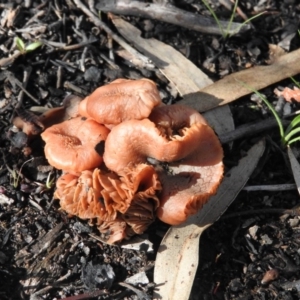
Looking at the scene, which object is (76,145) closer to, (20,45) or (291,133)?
(20,45)

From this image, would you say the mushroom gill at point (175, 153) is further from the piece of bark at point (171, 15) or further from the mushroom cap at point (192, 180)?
the piece of bark at point (171, 15)

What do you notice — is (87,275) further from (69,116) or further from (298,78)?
(298,78)

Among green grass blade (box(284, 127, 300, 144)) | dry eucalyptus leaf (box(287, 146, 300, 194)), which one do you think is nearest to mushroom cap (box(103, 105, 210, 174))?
green grass blade (box(284, 127, 300, 144))

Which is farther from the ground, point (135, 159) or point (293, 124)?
point (135, 159)

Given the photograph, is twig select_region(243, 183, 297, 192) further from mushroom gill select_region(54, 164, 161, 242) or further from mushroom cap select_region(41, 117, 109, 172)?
mushroom cap select_region(41, 117, 109, 172)

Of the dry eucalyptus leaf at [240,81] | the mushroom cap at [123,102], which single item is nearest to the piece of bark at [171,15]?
the dry eucalyptus leaf at [240,81]

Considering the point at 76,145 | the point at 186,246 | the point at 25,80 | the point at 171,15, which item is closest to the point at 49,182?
the point at 76,145
